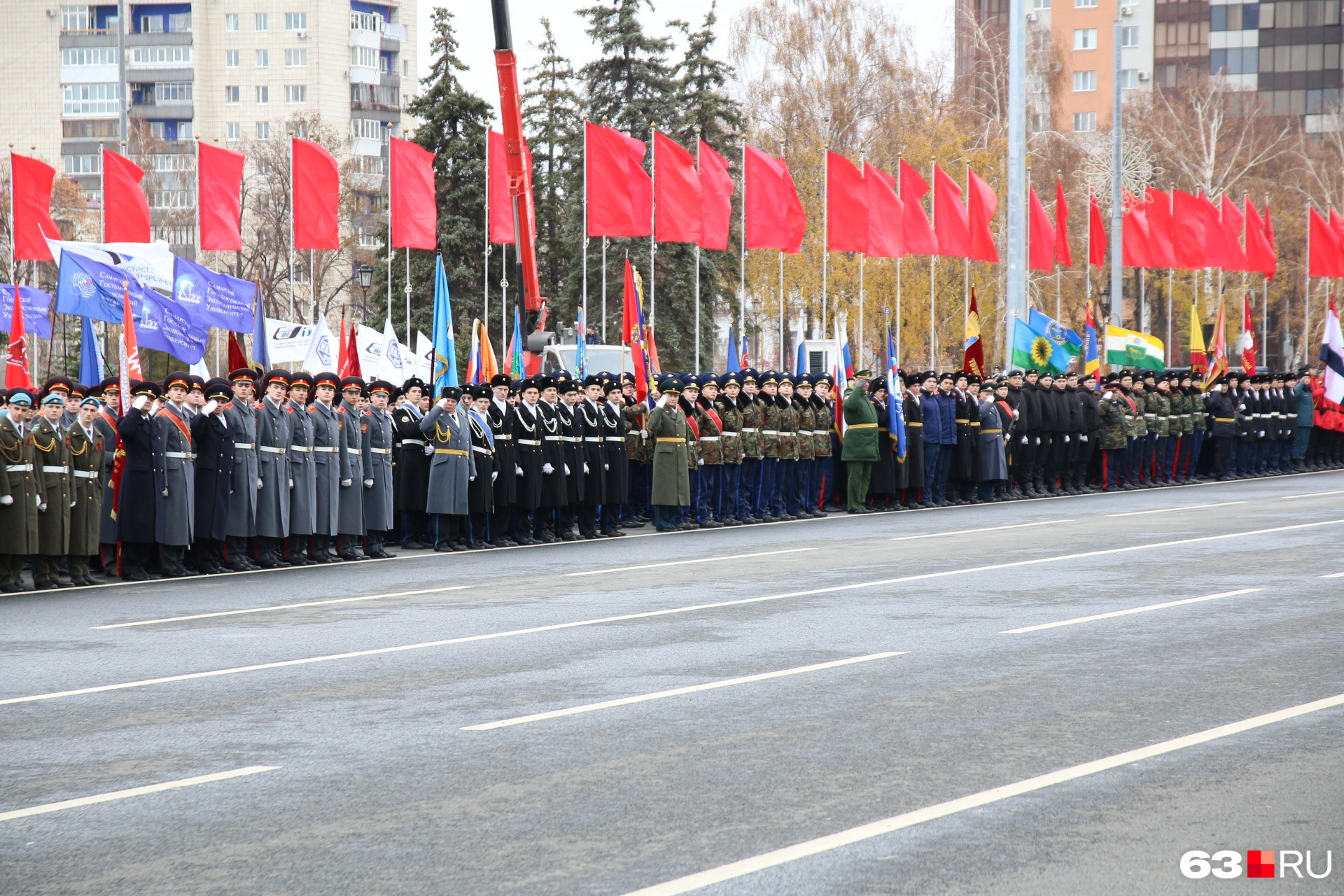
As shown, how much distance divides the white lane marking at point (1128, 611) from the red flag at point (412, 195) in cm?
1449

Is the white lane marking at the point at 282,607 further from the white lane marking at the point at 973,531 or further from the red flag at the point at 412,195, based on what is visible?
the red flag at the point at 412,195

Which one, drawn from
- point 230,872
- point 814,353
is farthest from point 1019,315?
point 230,872

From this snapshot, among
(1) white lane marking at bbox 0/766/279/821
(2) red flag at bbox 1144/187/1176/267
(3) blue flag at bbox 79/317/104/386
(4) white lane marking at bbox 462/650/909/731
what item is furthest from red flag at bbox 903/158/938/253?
(1) white lane marking at bbox 0/766/279/821

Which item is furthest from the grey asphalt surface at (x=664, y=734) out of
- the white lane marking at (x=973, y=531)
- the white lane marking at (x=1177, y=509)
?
the white lane marking at (x=1177, y=509)

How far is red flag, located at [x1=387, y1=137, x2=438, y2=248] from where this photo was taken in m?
23.8

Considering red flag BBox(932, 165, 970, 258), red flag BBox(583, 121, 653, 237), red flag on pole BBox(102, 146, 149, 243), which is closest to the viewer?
red flag on pole BBox(102, 146, 149, 243)

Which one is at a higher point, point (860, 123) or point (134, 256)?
point (860, 123)

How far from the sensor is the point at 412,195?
2412 centimetres

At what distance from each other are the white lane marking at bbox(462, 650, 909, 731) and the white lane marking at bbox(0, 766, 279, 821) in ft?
3.76

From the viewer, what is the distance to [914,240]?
1185 inches

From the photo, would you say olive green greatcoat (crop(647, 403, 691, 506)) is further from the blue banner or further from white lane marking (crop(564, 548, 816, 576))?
the blue banner

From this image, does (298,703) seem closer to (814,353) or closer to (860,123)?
(814,353)

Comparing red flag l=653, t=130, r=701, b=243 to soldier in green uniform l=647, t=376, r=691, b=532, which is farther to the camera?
red flag l=653, t=130, r=701, b=243

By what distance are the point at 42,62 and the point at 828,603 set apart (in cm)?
8768
